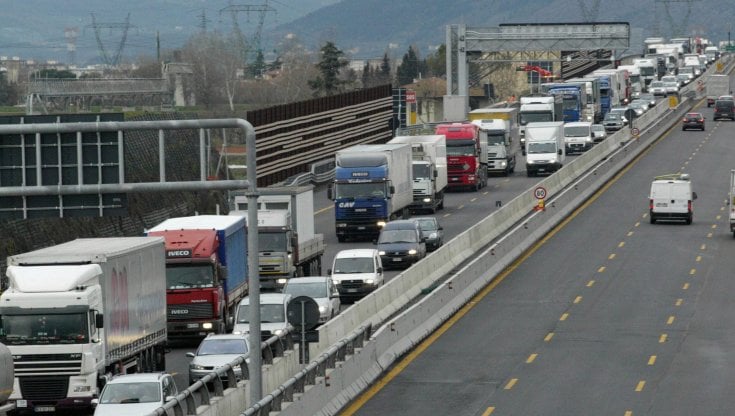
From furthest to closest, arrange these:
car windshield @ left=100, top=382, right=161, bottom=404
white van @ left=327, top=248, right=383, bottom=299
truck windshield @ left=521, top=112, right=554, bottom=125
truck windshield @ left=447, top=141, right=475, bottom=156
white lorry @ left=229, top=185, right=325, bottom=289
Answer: truck windshield @ left=521, top=112, right=554, bottom=125 < truck windshield @ left=447, top=141, right=475, bottom=156 < white lorry @ left=229, top=185, right=325, bottom=289 < white van @ left=327, top=248, right=383, bottom=299 < car windshield @ left=100, top=382, right=161, bottom=404

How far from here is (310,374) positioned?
29.7 metres

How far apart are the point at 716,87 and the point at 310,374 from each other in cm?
11847

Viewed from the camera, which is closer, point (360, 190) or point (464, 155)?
point (360, 190)

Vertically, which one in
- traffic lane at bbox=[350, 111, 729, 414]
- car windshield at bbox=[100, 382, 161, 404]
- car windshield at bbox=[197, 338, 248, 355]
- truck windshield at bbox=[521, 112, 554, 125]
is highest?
truck windshield at bbox=[521, 112, 554, 125]

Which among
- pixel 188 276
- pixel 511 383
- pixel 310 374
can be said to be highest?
pixel 188 276

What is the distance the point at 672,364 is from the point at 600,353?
7.16 feet

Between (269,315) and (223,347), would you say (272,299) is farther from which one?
(223,347)

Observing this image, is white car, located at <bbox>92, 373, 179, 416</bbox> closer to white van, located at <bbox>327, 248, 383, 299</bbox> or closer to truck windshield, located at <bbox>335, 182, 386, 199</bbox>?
white van, located at <bbox>327, 248, 383, 299</bbox>

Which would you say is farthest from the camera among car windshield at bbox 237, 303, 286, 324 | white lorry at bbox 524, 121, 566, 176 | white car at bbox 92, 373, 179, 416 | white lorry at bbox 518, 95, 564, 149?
white lorry at bbox 518, 95, 564, 149

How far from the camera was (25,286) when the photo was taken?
31.8 m

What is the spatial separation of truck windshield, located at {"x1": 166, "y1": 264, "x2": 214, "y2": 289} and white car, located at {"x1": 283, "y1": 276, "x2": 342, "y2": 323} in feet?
8.23

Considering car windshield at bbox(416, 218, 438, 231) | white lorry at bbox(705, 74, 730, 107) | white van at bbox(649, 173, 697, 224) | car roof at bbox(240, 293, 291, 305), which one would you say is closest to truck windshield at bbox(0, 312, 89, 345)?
car roof at bbox(240, 293, 291, 305)

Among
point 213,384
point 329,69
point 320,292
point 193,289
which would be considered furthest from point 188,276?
point 329,69

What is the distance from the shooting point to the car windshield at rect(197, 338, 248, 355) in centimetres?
3331
